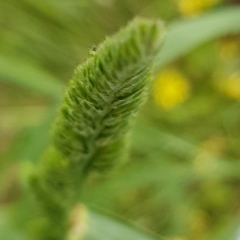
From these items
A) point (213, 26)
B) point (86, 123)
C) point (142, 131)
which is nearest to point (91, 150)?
point (86, 123)

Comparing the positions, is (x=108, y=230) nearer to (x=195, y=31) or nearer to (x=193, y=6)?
(x=195, y=31)

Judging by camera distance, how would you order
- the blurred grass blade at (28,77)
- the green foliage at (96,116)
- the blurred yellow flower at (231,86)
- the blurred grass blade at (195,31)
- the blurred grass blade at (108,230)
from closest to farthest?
the green foliage at (96,116) → the blurred grass blade at (108,230) → the blurred grass blade at (195,31) → the blurred grass blade at (28,77) → the blurred yellow flower at (231,86)

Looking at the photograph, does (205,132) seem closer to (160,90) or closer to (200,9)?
(160,90)

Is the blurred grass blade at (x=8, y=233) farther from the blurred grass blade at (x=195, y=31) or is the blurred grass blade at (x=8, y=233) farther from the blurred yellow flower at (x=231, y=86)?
the blurred yellow flower at (x=231, y=86)

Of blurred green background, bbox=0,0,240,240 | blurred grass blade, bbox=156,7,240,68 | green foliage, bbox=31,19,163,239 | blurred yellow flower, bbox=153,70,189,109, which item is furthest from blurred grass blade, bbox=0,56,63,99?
green foliage, bbox=31,19,163,239

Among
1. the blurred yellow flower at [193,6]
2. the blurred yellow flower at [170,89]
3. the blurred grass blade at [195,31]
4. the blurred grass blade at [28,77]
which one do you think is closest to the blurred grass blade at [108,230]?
the blurred grass blade at [195,31]
